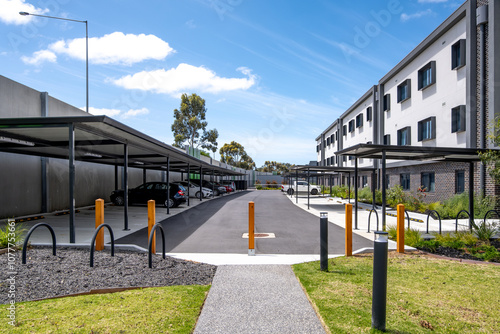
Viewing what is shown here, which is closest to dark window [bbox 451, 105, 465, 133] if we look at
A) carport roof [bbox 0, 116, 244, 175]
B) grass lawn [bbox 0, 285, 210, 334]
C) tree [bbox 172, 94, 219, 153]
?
carport roof [bbox 0, 116, 244, 175]

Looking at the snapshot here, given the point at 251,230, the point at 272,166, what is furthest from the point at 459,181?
the point at 272,166

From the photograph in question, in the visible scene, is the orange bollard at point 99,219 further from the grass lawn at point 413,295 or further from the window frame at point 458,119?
the window frame at point 458,119

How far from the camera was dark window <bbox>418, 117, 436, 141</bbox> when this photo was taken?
781 inches

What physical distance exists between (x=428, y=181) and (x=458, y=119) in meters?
4.40

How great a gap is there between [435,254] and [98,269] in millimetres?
7208

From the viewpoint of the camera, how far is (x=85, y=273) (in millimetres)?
5652

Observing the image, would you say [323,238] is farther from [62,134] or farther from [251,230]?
[62,134]

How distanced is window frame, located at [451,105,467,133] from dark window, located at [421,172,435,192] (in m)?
3.34

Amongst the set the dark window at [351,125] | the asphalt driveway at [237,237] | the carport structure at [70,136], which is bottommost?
the asphalt driveway at [237,237]

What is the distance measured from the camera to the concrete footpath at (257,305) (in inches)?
152

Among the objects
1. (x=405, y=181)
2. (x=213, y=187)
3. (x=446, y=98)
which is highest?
(x=446, y=98)

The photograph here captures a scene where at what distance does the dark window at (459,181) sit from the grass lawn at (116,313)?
1673 cm

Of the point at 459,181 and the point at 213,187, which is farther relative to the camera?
the point at 213,187

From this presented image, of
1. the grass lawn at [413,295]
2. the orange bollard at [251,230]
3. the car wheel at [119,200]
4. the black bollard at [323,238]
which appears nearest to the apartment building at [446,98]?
the grass lawn at [413,295]
